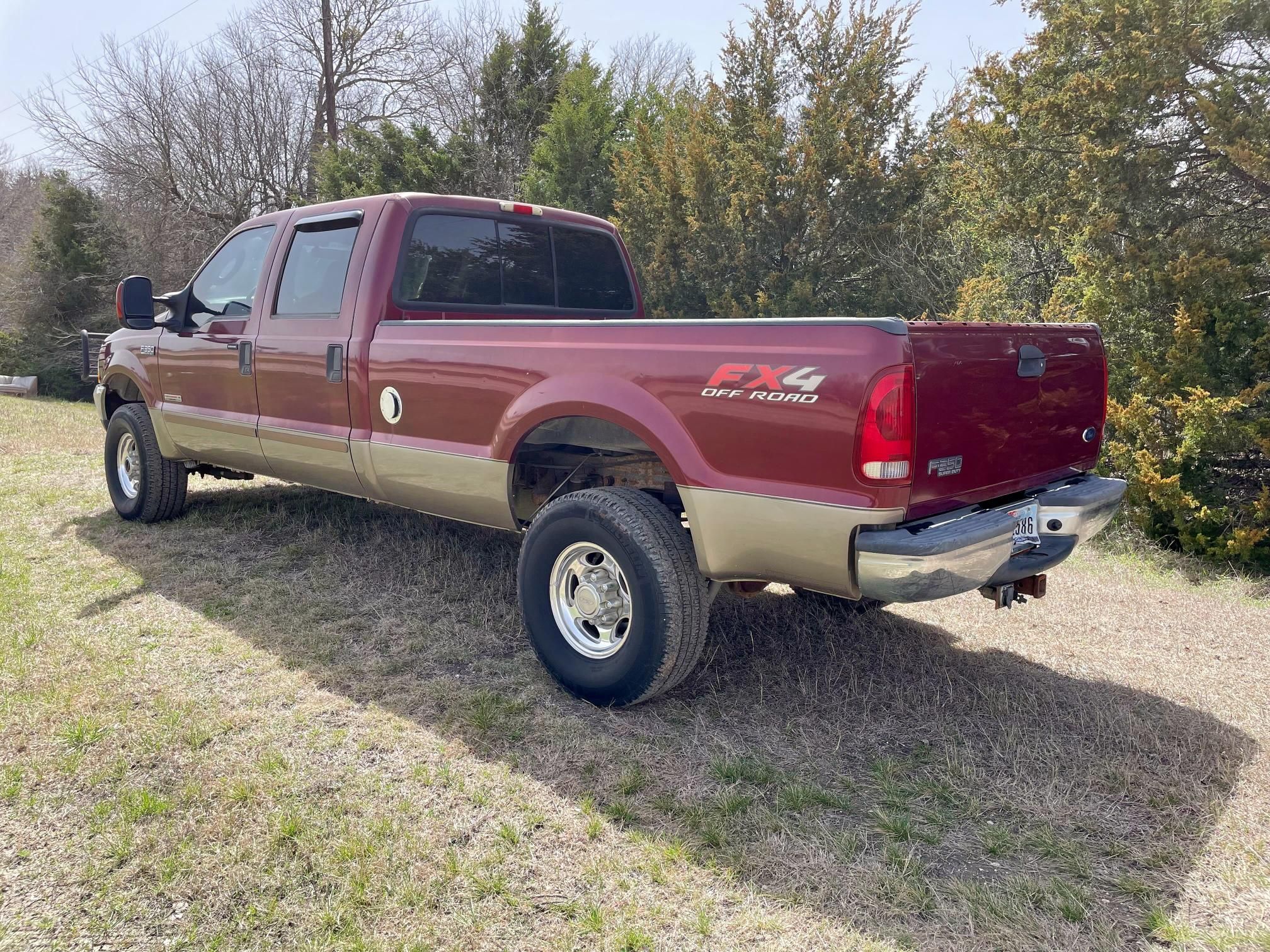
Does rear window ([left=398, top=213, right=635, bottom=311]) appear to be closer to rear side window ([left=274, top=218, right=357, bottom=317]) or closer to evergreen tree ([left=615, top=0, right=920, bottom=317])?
rear side window ([left=274, top=218, right=357, bottom=317])

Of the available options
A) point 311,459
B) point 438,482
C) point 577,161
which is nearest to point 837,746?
point 438,482

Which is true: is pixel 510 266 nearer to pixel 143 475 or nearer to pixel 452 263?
pixel 452 263

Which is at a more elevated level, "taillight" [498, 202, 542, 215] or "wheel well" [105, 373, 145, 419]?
"taillight" [498, 202, 542, 215]

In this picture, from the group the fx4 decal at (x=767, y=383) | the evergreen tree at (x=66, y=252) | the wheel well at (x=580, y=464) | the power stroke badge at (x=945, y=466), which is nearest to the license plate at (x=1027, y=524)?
the power stroke badge at (x=945, y=466)

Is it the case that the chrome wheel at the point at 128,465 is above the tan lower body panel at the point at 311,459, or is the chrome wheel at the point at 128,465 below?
below

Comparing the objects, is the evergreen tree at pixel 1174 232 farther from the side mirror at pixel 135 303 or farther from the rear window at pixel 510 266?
the side mirror at pixel 135 303

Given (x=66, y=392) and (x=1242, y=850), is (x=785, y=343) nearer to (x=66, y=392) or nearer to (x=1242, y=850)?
(x=1242, y=850)

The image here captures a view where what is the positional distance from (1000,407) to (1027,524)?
0.49 metres

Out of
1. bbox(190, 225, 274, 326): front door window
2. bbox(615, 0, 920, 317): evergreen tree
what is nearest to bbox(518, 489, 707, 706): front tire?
bbox(190, 225, 274, 326): front door window

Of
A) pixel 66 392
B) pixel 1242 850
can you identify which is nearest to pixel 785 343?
pixel 1242 850

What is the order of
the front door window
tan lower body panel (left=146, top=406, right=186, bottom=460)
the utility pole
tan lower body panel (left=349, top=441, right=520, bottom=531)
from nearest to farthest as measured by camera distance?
1. tan lower body panel (left=349, top=441, right=520, bottom=531)
2. the front door window
3. tan lower body panel (left=146, top=406, right=186, bottom=460)
4. the utility pole

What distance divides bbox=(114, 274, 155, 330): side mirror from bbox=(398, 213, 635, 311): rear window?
208 centimetres

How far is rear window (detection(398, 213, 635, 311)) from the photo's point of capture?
4.53m

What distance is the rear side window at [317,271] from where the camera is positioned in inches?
182
